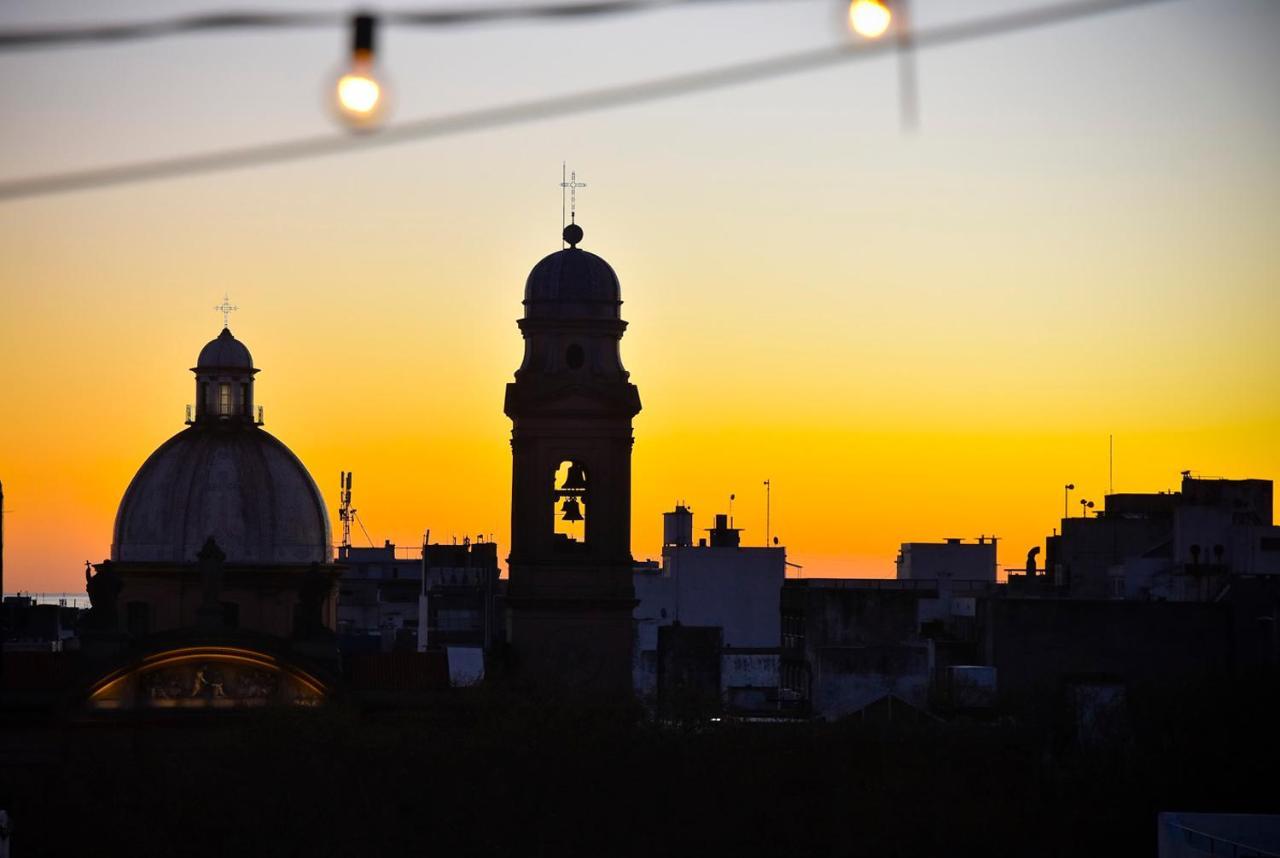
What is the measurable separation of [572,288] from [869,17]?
48.5m

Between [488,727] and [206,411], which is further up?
[206,411]

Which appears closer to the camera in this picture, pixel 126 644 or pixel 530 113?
pixel 530 113

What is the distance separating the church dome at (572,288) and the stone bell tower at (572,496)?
0.13 ft

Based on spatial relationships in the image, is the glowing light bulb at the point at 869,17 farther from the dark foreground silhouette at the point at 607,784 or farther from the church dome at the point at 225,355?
the church dome at the point at 225,355

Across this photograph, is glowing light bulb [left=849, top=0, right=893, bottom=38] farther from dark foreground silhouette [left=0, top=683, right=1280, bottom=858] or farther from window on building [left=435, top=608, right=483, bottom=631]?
window on building [left=435, top=608, right=483, bottom=631]

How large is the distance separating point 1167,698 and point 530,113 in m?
50.3

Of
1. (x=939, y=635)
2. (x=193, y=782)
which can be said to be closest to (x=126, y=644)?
(x=193, y=782)

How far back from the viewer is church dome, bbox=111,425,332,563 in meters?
72.2

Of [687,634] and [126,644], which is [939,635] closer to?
[687,634]

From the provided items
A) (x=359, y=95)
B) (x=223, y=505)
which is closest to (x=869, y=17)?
(x=359, y=95)

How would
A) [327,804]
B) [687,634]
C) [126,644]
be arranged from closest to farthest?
[327,804] → [126,644] → [687,634]

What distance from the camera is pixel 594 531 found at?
2461 inches

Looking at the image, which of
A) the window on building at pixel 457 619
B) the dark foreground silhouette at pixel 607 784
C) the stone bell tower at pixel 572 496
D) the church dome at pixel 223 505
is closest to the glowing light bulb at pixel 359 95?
the dark foreground silhouette at pixel 607 784

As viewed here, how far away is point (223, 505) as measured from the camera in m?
72.5
